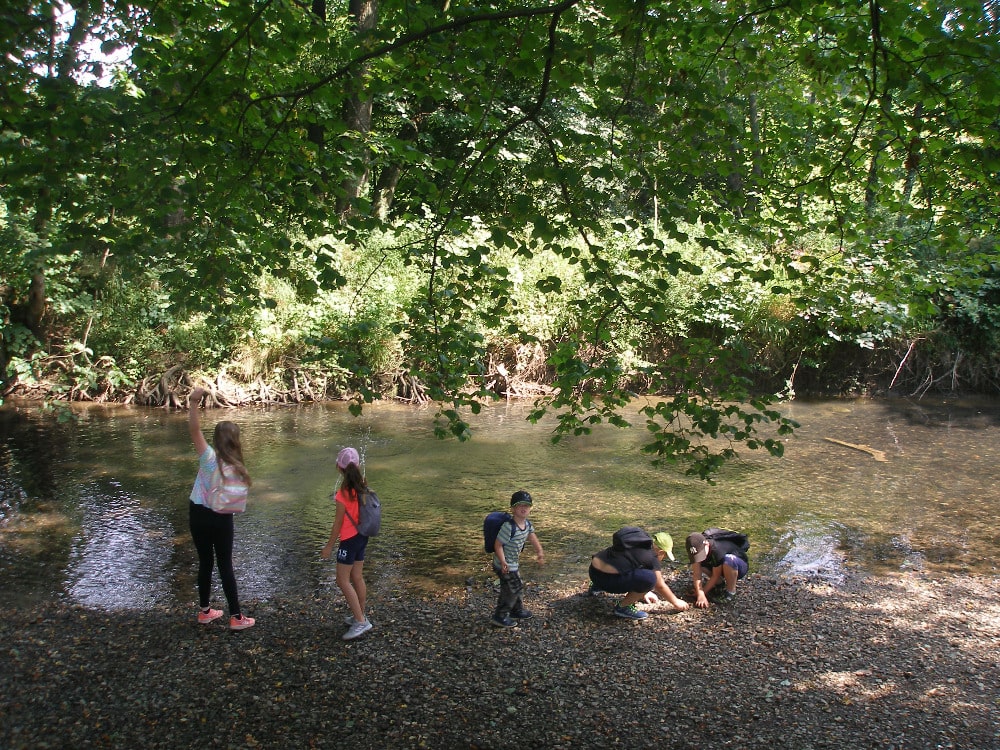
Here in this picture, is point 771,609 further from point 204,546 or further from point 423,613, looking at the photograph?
point 204,546

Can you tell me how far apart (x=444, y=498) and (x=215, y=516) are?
4837 millimetres

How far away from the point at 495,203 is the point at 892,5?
310 cm

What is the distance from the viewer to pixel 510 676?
17.9 feet

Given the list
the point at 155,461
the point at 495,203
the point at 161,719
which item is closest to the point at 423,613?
the point at 161,719

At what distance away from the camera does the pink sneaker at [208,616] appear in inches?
241

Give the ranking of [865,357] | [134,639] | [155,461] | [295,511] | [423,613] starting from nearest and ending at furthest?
[134,639], [423,613], [295,511], [155,461], [865,357]

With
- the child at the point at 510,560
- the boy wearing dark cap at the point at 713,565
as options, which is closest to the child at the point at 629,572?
the boy wearing dark cap at the point at 713,565

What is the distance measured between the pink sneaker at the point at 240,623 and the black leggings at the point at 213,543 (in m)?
0.06

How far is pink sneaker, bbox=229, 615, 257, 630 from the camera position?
6023 mm

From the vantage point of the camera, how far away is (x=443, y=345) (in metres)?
6.22

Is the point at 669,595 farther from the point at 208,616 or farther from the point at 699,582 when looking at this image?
the point at 208,616

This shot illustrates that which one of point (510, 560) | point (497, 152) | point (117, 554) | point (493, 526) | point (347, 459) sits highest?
point (497, 152)

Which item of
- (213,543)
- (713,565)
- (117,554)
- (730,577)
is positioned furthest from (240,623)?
(730,577)

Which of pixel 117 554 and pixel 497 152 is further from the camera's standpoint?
pixel 117 554
